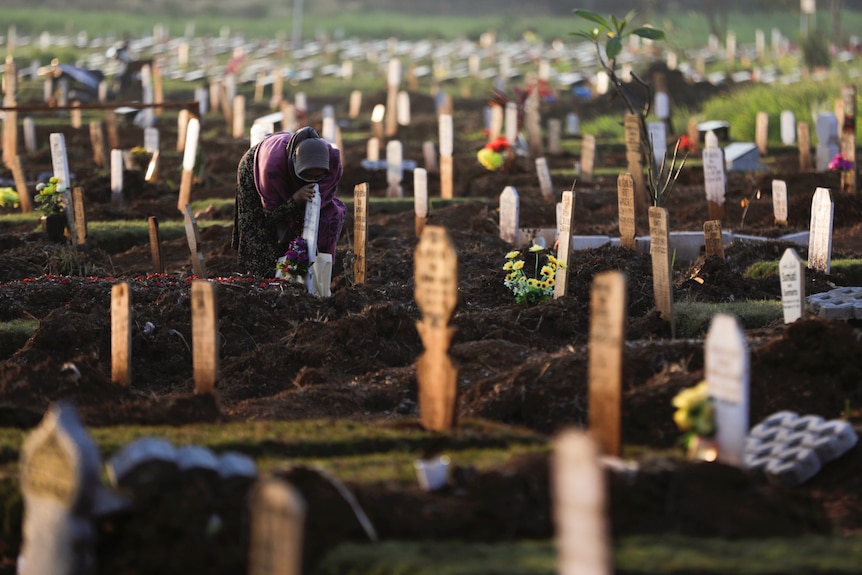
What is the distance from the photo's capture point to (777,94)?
2709cm

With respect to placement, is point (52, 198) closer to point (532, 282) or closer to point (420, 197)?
point (420, 197)

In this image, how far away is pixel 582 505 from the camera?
3.87m

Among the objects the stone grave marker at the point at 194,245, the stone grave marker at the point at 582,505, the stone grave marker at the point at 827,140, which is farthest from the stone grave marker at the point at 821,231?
the stone grave marker at the point at 827,140

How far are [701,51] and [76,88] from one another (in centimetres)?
2231

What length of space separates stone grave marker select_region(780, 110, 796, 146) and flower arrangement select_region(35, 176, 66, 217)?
44.6 feet

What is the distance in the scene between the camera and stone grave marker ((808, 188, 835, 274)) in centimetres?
1128

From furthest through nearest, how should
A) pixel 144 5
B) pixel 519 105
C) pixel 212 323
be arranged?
pixel 144 5, pixel 519 105, pixel 212 323

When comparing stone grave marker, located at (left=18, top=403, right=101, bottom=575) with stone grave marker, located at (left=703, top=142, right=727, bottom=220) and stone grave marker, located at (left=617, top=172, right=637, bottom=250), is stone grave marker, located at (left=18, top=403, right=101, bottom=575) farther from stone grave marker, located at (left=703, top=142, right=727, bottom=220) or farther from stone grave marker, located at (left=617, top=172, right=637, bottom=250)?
stone grave marker, located at (left=703, top=142, right=727, bottom=220)

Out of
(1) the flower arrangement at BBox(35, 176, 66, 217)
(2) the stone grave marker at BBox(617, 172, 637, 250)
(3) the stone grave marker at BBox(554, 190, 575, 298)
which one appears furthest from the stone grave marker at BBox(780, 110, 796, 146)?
(3) the stone grave marker at BBox(554, 190, 575, 298)

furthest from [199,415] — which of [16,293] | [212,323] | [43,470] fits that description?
[16,293]

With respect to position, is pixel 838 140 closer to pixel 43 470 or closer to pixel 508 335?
pixel 508 335

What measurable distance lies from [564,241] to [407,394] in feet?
7.73

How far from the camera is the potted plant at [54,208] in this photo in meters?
14.5

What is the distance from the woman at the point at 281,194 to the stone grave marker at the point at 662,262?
9.34ft
